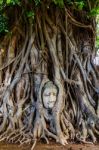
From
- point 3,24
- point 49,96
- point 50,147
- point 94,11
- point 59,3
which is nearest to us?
point 50,147

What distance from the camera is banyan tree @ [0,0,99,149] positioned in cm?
773

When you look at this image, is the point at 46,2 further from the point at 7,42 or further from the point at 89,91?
the point at 89,91

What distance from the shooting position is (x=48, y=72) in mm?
8656

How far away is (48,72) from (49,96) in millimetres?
771

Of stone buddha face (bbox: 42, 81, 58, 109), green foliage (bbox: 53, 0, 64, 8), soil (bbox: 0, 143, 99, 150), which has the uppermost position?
green foliage (bbox: 53, 0, 64, 8)

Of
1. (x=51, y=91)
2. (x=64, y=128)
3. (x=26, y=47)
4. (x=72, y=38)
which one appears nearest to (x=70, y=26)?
(x=72, y=38)

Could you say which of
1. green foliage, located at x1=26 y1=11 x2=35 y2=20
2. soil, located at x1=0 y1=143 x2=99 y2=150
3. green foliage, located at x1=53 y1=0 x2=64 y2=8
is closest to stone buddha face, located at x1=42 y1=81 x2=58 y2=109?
soil, located at x1=0 y1=143 x2=99 y2=150

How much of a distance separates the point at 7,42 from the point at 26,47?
1.73 feet

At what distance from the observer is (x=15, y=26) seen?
29.3 ft

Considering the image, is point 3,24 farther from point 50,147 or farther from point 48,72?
point 50,147

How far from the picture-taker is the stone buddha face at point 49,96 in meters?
8.03

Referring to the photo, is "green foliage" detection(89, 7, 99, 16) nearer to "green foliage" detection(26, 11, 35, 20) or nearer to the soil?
"green foliage" detection(26, 11, 35, 20)

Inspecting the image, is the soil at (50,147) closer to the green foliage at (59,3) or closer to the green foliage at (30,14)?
the green foliage at (30,14)

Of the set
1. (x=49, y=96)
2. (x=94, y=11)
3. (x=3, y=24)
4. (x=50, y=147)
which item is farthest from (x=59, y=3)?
(x=50, y=147)
